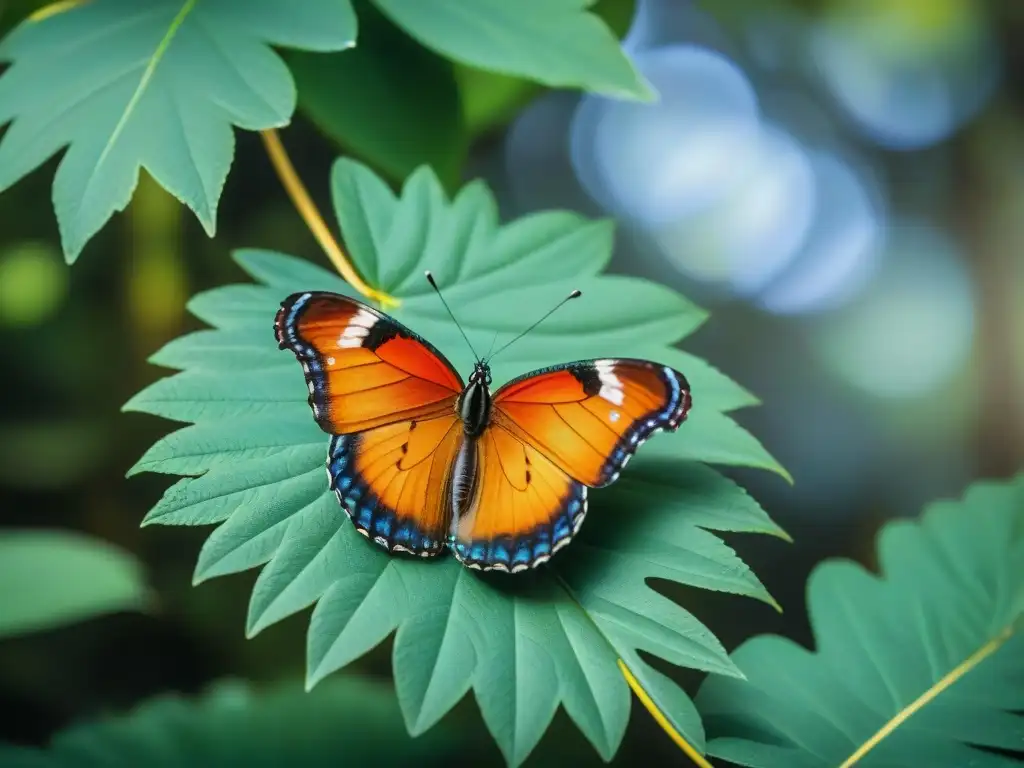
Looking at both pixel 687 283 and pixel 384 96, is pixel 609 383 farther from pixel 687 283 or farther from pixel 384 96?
pixel 687 283

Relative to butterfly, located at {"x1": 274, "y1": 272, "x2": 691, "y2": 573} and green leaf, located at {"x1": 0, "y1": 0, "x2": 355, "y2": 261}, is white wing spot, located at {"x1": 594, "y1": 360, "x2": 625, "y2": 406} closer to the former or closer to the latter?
butterfly, located at {"x1": 274, "y1": 272, "x2": 691, "y2": 573}

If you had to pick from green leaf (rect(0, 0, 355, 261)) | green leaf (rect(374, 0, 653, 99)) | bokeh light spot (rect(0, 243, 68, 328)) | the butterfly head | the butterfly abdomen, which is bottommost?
bokeh light spot (rect(0, 243, 68, 328))

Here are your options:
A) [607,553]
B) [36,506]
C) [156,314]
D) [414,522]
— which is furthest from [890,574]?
[36,506]

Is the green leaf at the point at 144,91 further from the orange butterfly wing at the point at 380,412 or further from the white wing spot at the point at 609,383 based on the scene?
the white wing spot at the point at 609,383

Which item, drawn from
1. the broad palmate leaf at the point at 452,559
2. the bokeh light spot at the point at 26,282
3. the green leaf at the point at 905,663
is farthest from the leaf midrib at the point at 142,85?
the bokeh light spot at the point at 26,282

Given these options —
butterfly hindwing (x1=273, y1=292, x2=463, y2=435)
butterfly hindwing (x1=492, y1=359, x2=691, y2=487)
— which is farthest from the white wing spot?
butterfly hindwing (x1=273, y1=292, x2=463, y2=435)
